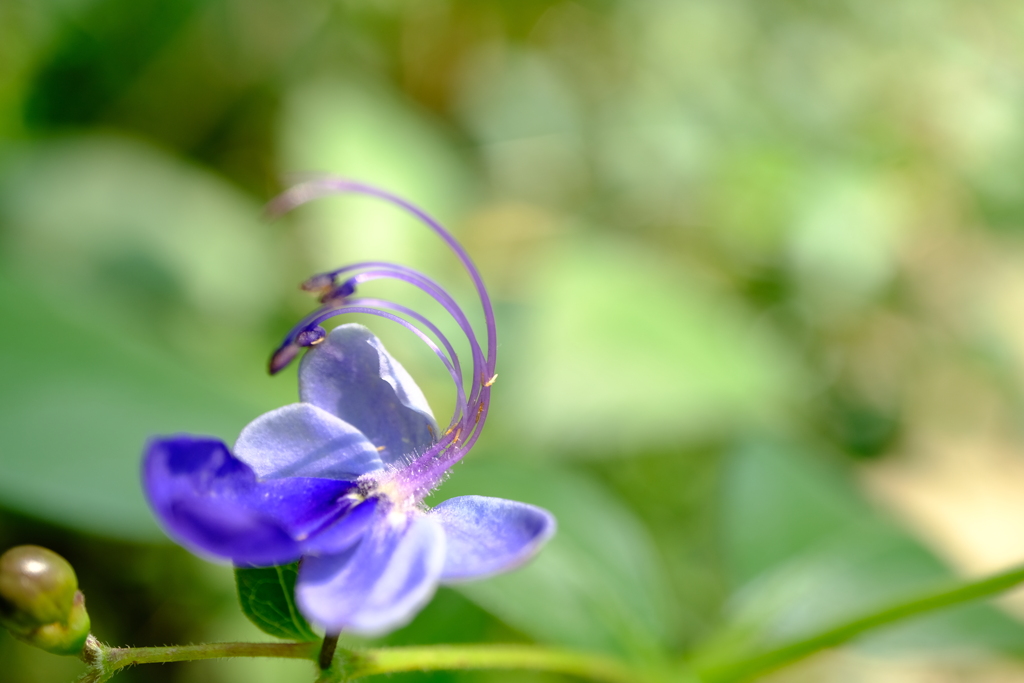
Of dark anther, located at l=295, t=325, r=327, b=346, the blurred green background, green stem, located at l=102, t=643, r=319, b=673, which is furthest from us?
the blurred green background

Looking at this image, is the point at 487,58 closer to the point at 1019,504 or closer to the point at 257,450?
the point at 1019,504

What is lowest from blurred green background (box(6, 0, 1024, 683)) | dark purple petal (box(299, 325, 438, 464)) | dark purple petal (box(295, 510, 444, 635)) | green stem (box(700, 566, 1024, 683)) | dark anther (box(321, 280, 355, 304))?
dark purple petal (box(295, 510, 444, 635))

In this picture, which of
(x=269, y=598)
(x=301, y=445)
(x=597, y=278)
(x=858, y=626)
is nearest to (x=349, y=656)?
(x=269, y=598)

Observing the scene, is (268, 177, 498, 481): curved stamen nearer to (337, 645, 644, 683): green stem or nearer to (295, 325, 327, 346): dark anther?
(295, 325, 327, 346): dark anther

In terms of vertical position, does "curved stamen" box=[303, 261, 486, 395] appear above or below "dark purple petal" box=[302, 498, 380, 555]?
above

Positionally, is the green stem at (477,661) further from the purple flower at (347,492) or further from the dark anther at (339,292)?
the dark anther at (339,292)

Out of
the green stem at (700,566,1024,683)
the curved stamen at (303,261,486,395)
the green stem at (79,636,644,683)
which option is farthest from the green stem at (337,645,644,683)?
the curved stamen at (303,261,486,395)
